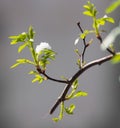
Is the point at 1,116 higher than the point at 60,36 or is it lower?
lower

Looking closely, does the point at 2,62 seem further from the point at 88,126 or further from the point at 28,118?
the point at 88,126

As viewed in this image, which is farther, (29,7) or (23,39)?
(29,7)

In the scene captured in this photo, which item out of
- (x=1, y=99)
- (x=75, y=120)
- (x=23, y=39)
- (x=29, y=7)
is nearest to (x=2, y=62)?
(x=1, y=99)

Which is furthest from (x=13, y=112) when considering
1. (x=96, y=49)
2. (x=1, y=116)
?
(x=96, y=49)

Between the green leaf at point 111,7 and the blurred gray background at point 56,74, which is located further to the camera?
the blurred gray background at point 56,74

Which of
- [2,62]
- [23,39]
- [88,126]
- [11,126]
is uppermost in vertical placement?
[2,62]

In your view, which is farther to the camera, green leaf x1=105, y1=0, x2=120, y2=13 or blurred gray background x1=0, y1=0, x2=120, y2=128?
blurred gray background x1=0, y1=0, x2=120, y2=128

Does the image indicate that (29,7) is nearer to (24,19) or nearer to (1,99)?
(24,19)
